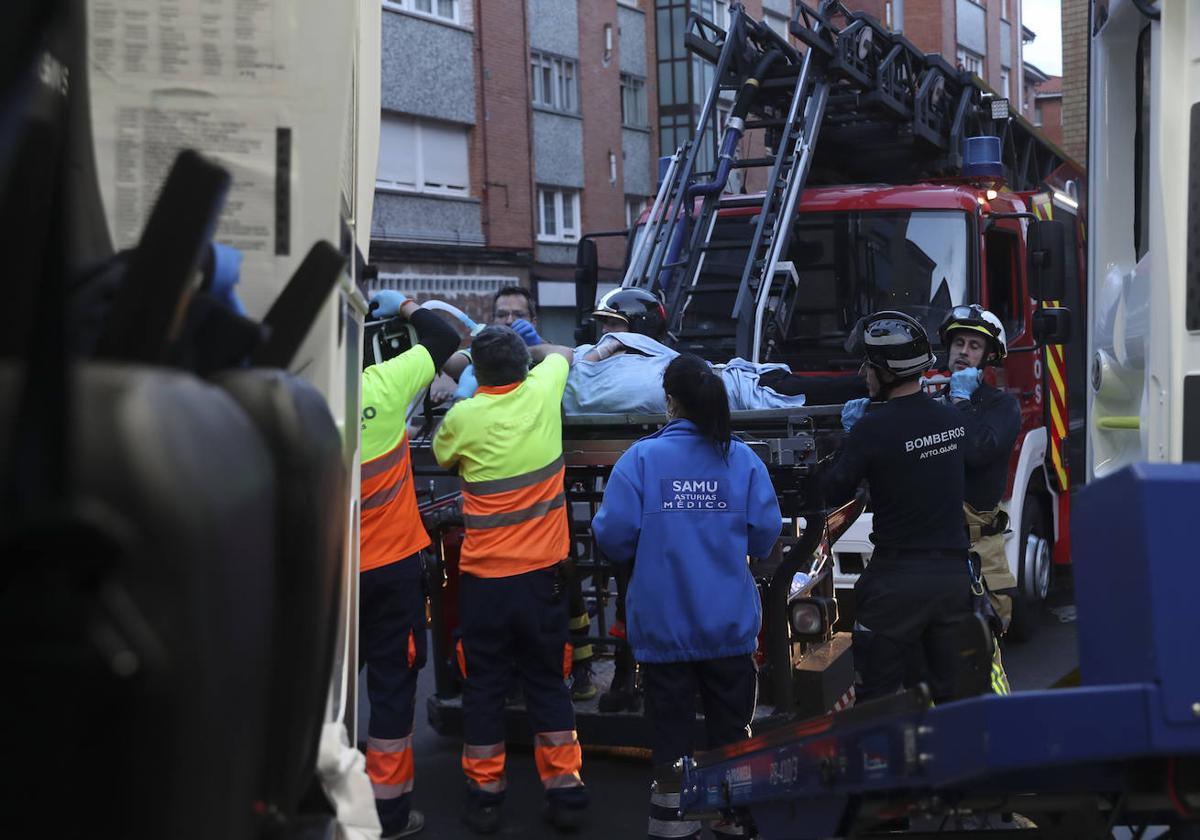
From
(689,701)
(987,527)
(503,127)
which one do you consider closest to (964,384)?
(987,527)

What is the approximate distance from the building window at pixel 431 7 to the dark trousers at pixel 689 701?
22.5 metres

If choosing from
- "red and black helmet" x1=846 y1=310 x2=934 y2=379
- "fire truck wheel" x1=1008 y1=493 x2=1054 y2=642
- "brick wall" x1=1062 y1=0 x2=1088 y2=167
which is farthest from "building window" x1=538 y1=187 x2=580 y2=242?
"red and black helmet" x1=846 y1=310 x2=934 y2=379

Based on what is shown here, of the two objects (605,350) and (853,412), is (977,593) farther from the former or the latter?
(605,350)

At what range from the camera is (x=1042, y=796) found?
2627 mm

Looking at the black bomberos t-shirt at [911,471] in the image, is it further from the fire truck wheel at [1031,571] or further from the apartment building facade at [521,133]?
the apartment building facade at [521,133]

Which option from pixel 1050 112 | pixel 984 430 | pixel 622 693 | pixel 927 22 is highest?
pixel 927 22

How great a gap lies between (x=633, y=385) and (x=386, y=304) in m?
1.31

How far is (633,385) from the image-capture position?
20.5 ft

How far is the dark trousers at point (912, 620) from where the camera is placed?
4801mm

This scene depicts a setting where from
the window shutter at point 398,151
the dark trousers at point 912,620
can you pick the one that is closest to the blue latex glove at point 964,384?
the dark trousers at point 912,620

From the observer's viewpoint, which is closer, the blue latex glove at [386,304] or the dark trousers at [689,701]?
the dark trousers at [689,701]

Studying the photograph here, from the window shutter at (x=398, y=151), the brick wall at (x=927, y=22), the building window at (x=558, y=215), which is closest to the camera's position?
the window shutter at (x=398, y=151)

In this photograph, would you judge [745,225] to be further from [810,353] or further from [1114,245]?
[1114,245]

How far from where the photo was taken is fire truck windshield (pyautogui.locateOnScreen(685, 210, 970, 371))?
8.36m
